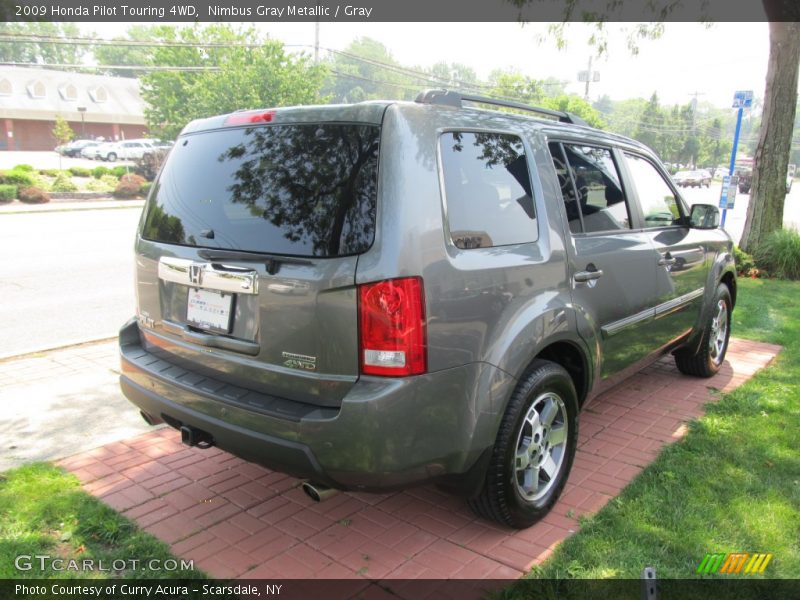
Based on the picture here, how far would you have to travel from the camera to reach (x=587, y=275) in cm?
334

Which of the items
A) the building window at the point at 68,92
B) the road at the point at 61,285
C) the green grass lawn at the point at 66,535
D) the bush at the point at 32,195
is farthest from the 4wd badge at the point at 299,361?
the building window at the point at 68,92

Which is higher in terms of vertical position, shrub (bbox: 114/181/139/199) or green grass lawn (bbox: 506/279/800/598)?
shrub (bbox: 114/181/139/199)

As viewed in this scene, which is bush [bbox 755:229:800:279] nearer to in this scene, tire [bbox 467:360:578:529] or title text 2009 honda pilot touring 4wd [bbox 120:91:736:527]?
title text 2009 honda pilot touring 4wd [bbox 120:91:736:527]

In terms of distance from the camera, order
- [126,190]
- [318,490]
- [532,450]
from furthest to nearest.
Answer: [126,190] → [532,450] → [318,490]

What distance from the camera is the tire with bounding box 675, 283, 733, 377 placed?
5212 millimetres

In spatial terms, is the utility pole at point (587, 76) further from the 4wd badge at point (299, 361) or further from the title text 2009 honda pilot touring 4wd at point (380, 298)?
the 4wd badge at point (299, 361)

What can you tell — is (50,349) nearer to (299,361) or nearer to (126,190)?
(299,361)

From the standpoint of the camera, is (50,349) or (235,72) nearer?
(50,349)

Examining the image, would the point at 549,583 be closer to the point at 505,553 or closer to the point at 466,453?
the point at 505,553

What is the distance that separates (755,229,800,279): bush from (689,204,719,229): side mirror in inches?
270

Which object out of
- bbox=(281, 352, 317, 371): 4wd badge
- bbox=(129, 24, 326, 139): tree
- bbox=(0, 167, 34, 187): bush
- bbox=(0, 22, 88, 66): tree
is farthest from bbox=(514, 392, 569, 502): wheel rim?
bbox=(0, 22, 88, 66): tree

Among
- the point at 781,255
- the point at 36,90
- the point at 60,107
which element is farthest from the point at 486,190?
the point at 36,90

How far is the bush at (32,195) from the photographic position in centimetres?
2386

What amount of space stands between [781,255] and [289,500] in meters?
10.0
